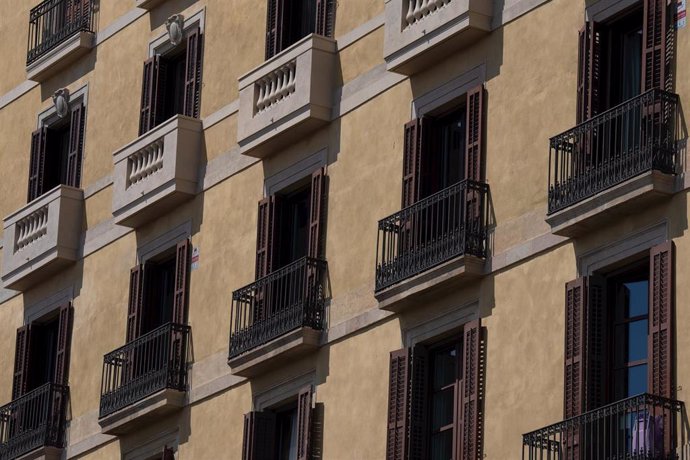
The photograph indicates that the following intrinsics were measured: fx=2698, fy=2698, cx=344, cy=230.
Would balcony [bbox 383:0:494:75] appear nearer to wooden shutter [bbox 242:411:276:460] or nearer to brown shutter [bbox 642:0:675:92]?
brown shutter [bbox 642:0:675:92]

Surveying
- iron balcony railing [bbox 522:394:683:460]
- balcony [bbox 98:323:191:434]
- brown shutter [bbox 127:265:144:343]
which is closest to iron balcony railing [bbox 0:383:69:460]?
balcony [bbox 98:323:191:434]

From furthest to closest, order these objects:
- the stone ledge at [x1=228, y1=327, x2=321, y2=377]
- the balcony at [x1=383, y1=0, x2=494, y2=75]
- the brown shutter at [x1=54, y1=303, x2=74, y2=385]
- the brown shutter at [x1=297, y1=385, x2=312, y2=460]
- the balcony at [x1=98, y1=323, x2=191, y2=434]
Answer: the brown shutter at [x1=54, y1=303, x2=74, y2=385] < the balcony at [x1=98, y1=323, x2=191, y2=434] < the stone ledge at [x1=228, y1=327, x2=321, y2=377] < the brown shutter at [x1=297, y1=385, x2=312, y2=460] < the balcony at [x1=383, y1=0, x2=494, y2=75]

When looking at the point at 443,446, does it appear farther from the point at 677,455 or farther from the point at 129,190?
the point at 129,190

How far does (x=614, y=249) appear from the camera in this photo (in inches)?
1242

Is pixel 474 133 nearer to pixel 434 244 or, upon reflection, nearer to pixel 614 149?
pixel 434 244

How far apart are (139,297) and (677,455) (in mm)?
13280

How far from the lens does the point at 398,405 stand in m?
34.4

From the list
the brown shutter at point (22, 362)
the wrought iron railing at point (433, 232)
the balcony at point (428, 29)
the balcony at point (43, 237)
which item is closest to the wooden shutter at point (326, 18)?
the balcony at point (428, 29)

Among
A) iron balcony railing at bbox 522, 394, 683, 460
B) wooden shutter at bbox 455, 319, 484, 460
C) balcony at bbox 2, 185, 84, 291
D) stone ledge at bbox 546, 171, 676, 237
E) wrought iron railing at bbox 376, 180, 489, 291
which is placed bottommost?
iron balcony railing at bbox 522, 394, 683, 460

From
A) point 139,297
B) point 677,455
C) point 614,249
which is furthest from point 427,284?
point 139,297

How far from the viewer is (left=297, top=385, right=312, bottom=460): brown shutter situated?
3584cm

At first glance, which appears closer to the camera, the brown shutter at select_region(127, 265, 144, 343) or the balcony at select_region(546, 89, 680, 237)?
→ the balcony at select_region(546, 89, 680, 237)

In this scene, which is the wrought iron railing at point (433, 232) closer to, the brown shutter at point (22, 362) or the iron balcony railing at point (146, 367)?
the iron balcony railing at point (146, 367)

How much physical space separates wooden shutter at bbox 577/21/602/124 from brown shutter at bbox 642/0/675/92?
921 mm
